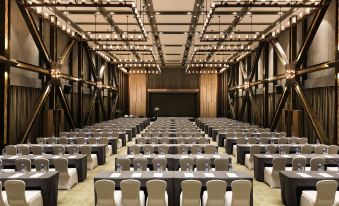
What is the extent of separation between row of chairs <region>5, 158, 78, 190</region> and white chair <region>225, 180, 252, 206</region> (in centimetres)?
454

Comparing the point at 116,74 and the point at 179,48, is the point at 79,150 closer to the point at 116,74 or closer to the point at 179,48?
the point at 179,48

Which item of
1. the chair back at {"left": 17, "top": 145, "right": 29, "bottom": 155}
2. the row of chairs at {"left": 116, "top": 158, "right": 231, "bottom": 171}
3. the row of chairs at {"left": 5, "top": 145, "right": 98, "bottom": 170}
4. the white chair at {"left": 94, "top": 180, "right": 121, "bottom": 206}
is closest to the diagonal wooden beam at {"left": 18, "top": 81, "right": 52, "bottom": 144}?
the row of chairs at {"left": 5, "top": 145, "right": 98, "bottom": 170}

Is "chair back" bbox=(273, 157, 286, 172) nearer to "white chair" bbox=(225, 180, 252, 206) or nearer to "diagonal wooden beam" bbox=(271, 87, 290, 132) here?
"white chair" bbox=(225, 180, 252, 206)

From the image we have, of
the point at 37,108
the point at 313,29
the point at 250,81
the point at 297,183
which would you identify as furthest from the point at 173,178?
the point at 250,81

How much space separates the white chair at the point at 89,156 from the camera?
13883 millimetres

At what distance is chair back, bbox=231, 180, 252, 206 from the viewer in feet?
25.6

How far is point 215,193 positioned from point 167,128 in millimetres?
15219

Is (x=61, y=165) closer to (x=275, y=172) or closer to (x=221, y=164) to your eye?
(x=221, y=164)

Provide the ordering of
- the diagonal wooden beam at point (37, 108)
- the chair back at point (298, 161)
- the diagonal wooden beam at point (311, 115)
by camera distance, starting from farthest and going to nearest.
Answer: the diagonal wooden beam at point (37, 108)
the diagonal wooden beam at point (311, 115)
the chair back at point (298, 161)

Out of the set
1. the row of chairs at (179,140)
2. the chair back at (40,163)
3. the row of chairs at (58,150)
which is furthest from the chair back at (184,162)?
the row of chairs at (179,140)

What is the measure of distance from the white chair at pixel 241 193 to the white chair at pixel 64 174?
15.8 feet

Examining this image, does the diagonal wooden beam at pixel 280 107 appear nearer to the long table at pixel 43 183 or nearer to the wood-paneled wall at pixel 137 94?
the long table at pixel 43 183

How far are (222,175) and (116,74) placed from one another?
35419 mm

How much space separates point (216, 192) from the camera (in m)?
7.89
